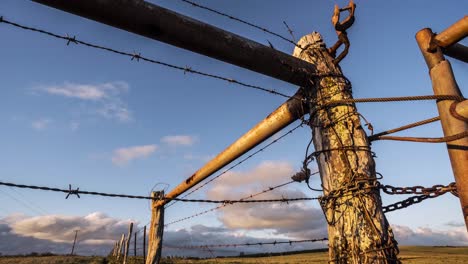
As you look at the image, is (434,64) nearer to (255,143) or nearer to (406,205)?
(406,205)

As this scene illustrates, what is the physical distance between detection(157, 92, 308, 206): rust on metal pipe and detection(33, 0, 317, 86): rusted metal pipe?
29 centimetres

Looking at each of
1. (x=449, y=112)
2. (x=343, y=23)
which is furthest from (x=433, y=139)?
(x=343, y=23)

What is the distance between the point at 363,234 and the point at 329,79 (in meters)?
1.57

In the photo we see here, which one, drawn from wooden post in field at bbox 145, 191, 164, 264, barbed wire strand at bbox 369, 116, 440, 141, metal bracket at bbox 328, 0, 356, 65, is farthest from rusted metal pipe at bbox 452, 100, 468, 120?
wooden post in field at bbox 145, 191, 164, 264

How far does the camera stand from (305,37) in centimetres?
378

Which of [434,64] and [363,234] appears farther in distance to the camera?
[363,234]

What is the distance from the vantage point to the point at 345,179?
2.74 metres

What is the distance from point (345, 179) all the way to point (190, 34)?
1875 millimetres

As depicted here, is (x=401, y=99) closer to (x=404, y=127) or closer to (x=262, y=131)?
(x=404, y=127)

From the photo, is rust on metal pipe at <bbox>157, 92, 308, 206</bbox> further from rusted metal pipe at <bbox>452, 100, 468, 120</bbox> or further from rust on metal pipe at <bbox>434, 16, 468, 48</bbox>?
rusted metal pipe at <bbox>452, 100, 468, 120</bbox>

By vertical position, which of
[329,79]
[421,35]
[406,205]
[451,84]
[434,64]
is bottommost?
[406,205]

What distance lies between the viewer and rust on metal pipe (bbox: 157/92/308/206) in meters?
3.57

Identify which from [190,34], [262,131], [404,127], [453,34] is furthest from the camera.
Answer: [262,131]

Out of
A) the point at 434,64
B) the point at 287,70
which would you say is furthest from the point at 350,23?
the point at 434,64
